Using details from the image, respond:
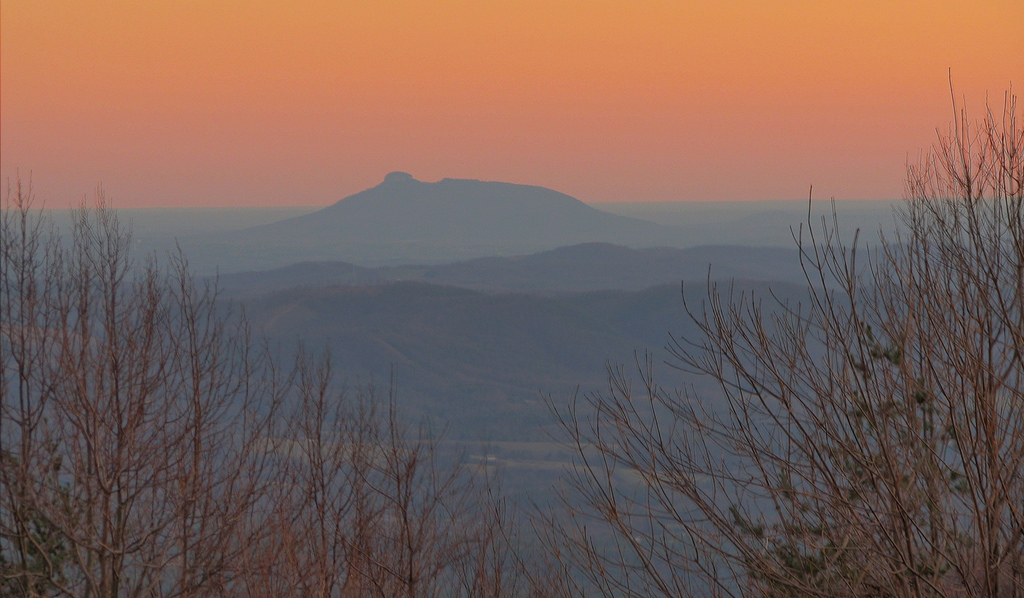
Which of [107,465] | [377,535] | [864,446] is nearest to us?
[864,446]

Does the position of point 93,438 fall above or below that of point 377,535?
above

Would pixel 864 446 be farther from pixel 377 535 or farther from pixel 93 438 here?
pixel 377 535

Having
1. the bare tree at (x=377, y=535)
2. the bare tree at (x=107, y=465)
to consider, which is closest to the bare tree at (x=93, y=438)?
the bare tree at (x=107, y=465)

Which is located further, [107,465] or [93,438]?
[107,465]

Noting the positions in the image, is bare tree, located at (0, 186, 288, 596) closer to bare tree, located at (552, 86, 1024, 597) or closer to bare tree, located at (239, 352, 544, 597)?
bare tree, located at (239, 352, 544, 597)

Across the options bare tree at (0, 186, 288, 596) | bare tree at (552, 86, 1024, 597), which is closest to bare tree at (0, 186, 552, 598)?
bare tree at (0, 186, 288, 596)

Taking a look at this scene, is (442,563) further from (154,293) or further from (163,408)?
(154,293)

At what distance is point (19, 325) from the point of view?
12609mm

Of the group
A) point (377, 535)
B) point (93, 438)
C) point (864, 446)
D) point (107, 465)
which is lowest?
point (377, 535)

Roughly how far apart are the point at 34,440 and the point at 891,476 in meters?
11.1

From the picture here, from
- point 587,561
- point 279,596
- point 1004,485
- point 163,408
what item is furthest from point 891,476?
point 163,408

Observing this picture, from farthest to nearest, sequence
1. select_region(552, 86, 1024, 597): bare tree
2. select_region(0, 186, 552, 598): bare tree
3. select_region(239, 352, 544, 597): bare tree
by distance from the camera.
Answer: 1. select_region(0, 186, 552, 598): bare tree
2. select_region(239, 352, 544, 597): bare tree
3. select_region(552, 86, 1024, 597): bare tree

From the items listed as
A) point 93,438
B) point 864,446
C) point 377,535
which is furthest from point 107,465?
point 864,446

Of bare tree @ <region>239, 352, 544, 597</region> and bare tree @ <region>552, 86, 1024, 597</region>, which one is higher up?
bare tree @ <region>552, 86, 1024, 597</region>
